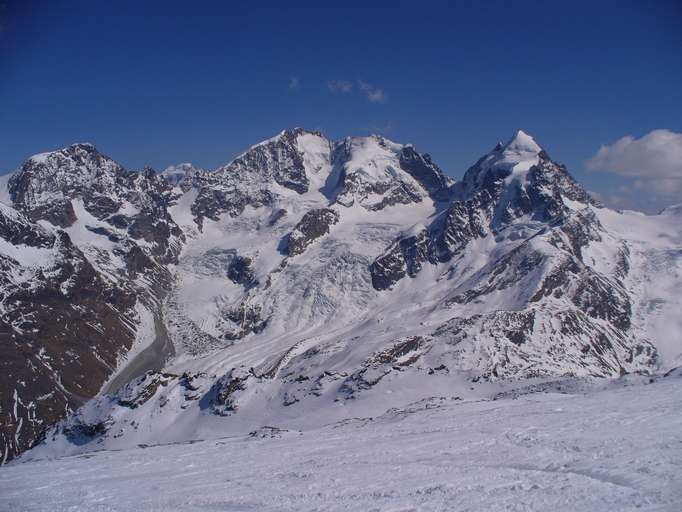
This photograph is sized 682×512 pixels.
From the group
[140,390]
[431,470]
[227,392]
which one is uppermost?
[140,390]

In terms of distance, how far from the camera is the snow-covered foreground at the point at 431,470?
28.0 metres

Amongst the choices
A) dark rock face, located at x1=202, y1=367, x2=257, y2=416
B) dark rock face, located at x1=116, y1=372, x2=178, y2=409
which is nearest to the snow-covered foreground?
dark rock face, located at x1=202, y1=367, x2=257, y2=416

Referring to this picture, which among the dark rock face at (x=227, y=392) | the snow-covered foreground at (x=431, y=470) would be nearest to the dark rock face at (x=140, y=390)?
the dark rock face at (x=227, y=392)

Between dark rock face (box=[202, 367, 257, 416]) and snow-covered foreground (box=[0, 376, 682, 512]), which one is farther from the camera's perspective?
dark rock face (box=[202, 367, 257, 416])

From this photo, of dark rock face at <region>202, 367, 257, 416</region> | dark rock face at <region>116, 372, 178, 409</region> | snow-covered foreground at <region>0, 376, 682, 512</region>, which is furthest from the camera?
dark rock face at <region>116, 372, 178, 409</region>

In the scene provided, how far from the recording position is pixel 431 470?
116 feet

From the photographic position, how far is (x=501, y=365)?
13950 cm

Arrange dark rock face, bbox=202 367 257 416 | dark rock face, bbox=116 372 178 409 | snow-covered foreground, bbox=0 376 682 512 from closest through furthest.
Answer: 1. snow-covered foreground, bbox=0 376 682 512
2. dark rock face, bbox=202 367 257 416
3. dark rock face, bbox=116 372 178 409

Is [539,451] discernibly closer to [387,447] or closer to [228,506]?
[387,447]

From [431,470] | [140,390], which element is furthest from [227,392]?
[431,470]

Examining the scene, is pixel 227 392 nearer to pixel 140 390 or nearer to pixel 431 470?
pixel 140 390

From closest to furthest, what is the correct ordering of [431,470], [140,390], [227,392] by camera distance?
[431,470]
[227,392]
[140,390]

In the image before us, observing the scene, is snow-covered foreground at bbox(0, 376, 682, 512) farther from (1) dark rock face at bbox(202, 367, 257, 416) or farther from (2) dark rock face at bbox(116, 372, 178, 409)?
(2) dark rock face at bbox(116, 372, 178, 409)

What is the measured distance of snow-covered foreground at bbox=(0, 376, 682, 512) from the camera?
2795 cm
